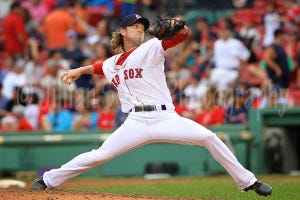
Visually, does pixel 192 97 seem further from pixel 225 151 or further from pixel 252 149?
pixel 225 151

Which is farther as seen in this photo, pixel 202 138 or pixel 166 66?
pixel 166 66

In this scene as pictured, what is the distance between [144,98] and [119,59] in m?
0.54

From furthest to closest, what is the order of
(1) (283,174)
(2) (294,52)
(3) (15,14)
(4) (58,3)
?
(4) (58,3)
(3) (15,14)
(2) (294,52)
(1) (283,174)

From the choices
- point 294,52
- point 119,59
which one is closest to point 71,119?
point 294,52

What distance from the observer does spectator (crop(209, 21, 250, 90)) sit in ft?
51.3

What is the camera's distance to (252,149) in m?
14.1

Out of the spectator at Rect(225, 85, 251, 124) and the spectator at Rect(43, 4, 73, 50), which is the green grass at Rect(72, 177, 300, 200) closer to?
the spectator at Rect(225, 85, 251, 124)

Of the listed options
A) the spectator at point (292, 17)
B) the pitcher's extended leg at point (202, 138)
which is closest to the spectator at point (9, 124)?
the spectator at point (292, 17)

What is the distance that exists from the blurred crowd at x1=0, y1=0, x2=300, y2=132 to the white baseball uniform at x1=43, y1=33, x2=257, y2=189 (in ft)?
21.8

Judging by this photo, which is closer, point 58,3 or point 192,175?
point 192,175

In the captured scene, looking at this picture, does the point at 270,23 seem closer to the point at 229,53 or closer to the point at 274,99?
the point at 229,53

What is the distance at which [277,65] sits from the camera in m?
15.2

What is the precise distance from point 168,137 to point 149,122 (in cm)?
25

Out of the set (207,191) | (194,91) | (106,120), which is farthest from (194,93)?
(207,191)
